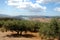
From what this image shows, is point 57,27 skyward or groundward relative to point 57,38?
skyward

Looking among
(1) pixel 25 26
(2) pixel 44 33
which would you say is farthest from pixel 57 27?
(1) pixel 25 26

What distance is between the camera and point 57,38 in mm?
12859

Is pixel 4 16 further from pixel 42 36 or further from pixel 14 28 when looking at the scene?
pixel 42 36

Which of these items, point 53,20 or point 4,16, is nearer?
point 53,20

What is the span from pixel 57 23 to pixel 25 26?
5077mm

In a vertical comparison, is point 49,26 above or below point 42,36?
above

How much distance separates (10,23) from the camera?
16.7 metres

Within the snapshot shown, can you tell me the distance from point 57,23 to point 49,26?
0.69m

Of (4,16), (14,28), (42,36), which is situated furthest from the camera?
(4,16)

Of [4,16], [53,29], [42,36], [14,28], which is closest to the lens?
[53,29]

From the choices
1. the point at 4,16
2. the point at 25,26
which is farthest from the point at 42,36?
the point at 4,16

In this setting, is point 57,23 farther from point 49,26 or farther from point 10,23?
point 10,23

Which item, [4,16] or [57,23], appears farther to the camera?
[4,16]

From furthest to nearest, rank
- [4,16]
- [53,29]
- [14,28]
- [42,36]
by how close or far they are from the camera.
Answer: [4,16], [14,28], [42,36], [53,29]
